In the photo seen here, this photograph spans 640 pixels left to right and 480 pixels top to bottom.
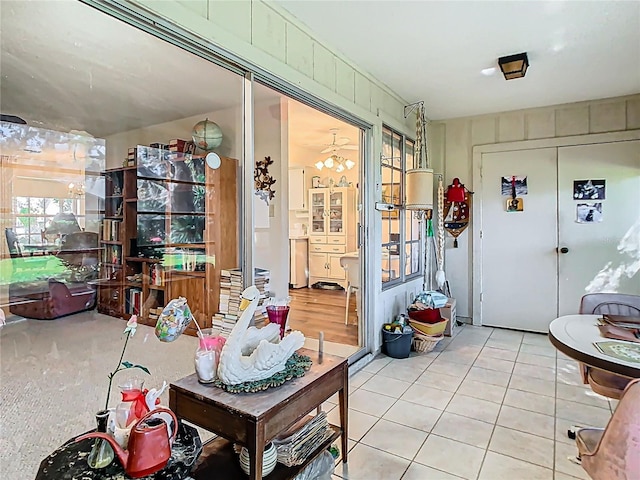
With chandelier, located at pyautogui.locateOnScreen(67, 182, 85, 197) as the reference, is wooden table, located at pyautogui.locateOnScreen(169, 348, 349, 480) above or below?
below

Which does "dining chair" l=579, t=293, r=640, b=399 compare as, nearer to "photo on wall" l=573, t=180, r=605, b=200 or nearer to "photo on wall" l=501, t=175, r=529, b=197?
"photo on wall" l=573, t=180, r=605, b=200

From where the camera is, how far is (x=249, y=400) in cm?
136

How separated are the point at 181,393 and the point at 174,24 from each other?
157 cm

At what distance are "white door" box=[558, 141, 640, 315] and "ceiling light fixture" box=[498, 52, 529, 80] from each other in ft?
5.50

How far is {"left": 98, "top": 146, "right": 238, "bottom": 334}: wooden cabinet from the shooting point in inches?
131

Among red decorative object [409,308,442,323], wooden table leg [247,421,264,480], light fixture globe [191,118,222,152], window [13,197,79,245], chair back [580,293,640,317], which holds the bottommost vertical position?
red decorative object [409,308,442,323]

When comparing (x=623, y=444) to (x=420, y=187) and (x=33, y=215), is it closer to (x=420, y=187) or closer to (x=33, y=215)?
(x=420, y=187)

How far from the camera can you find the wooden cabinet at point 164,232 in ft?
10.9

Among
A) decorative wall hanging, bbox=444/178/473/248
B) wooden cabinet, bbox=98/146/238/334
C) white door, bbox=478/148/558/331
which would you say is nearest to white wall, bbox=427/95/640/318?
decorative wall hanging, bbox=444/178/473/248


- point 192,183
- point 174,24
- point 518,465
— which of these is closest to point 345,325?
point 192,183

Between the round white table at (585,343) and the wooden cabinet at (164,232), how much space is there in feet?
8.11

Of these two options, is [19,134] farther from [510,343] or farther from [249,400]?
[510,343]

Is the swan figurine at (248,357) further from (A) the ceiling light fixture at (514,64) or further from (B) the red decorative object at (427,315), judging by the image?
(A) the ceiling light fixture at (514,64)

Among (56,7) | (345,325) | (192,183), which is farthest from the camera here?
(345,325)
